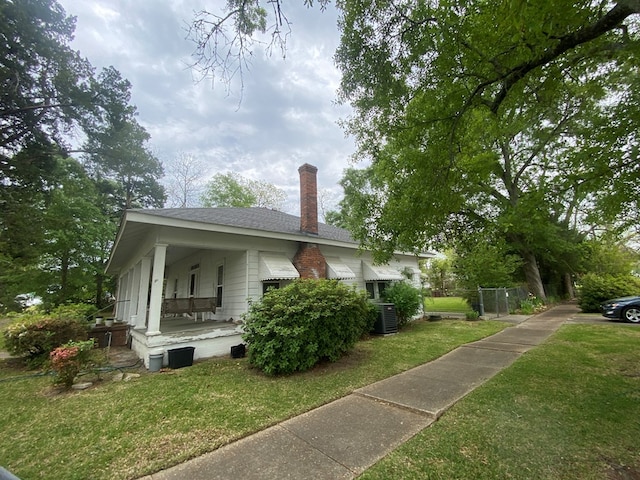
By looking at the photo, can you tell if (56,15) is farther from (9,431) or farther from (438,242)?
(438,242)

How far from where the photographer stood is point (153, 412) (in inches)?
156

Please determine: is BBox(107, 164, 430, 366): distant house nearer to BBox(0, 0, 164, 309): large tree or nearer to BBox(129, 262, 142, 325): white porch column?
BBox(129, 262, 142, 325): white porch column

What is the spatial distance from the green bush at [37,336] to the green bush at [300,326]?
5448mm

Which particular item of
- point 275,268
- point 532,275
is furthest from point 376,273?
point 532,275

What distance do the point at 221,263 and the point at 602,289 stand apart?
18.1 metres

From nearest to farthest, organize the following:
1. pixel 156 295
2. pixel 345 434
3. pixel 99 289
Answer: pixel 345 434, pixel 156 295, pixel 99 289

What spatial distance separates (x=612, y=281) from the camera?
1356cm

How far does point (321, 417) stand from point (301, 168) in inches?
322

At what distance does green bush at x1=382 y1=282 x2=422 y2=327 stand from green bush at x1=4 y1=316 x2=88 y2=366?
10.1 meters

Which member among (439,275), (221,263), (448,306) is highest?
(439,275)

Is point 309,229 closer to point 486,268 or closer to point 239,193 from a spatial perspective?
point 486,268

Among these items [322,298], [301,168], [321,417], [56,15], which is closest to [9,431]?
[321,417]

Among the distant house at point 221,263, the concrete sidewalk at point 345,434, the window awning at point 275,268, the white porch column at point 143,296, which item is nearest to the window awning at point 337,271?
the distant house at point 221,263

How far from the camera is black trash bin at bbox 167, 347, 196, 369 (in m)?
6.25
